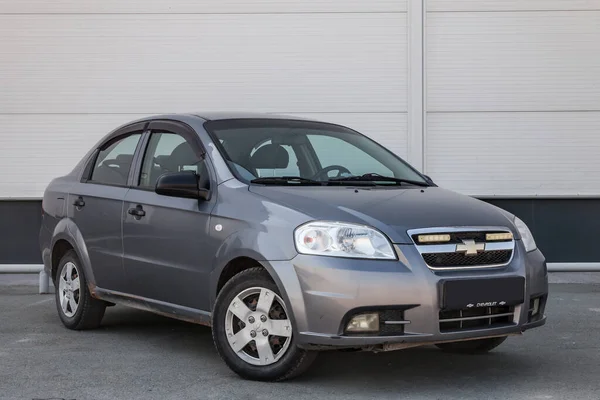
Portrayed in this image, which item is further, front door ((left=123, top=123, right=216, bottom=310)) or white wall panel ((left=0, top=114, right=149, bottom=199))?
white wall panel ((left=0, top=114, right=149, bottom=199))

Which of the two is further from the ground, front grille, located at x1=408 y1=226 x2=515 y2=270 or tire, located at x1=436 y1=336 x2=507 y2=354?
front grille, located at x1=408 y1=226 x2=515 y2=270

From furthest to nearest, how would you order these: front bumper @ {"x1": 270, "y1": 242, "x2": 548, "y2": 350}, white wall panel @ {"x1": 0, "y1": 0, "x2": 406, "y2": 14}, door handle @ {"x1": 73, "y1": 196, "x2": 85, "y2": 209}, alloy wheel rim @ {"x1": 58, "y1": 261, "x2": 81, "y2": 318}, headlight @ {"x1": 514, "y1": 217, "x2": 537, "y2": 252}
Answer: white wall panel @ {"x1": 0, "y1": 0, "x2": 406, "y2": 14}
alloy wheel rim @ {"x1": 58, "y1": 261, "x2": 81, "y2": 318}
door handle @ {"x1": 73, "y1": 196, "x2": 85, "y2": 209}
headlight @ {"x1": 514, "y1": 217, "x2": 537, "y2": 252}
front bumper @ {"x1": 270, "y1": 242, "x2": 548, "y2": 350}

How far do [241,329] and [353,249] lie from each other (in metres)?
0.89

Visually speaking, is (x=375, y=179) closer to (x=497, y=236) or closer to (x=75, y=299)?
(x=497, y=236)

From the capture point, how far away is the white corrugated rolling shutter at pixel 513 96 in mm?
11883

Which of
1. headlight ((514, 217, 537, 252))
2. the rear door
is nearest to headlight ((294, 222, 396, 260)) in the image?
headlight ((514, 217, 537, 252))

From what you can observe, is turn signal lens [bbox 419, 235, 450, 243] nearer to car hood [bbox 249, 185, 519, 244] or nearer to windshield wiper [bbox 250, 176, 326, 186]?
car hood [bbox 249, 185, 519, 244]

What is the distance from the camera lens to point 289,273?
5715mm

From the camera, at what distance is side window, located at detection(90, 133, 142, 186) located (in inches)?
297

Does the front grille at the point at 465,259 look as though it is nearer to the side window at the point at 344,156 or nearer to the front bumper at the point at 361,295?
the front bumper at the point at 361,295

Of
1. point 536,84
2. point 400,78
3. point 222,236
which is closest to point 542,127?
point 536,84

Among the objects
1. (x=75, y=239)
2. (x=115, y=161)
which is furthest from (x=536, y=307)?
(x=75, y=239)

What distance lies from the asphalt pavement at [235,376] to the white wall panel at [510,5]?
4.63 meters

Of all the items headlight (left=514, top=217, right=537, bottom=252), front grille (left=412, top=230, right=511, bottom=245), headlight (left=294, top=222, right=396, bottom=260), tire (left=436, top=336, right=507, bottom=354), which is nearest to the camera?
headlight (left=294, top=222, right=396, bottom=260)
